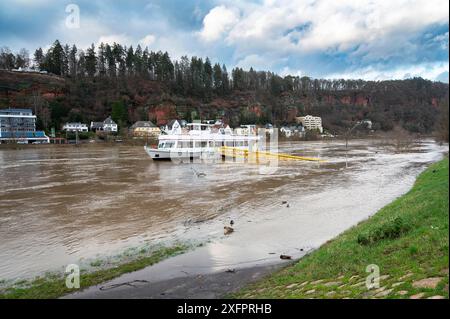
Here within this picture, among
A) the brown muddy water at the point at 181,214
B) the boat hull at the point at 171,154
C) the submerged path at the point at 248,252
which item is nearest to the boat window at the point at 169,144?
the boat hull at the point at 171,154

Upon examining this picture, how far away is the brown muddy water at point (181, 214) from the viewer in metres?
10.0

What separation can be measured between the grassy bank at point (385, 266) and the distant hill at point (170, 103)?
2867 inches

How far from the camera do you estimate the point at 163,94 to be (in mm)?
116062

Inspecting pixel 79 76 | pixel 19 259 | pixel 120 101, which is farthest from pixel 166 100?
pixel 19 259

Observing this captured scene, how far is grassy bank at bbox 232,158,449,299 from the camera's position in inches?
182

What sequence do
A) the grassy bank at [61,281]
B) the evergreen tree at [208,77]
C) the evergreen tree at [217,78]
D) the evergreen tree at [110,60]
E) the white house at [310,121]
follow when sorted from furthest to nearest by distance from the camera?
the evergreen tree at [217,78] → the white house at [310,121] → the evergreen tree at [208,77] → the evergreen tree at [110,60] → the grassy bank at [61,281]

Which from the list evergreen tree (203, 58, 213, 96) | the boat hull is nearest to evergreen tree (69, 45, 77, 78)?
evergreen tree (203, 58, 213, 96)

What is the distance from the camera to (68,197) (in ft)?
62.2

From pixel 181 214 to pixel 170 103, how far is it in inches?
3965

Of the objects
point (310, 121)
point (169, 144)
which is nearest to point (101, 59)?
point (310, 121)

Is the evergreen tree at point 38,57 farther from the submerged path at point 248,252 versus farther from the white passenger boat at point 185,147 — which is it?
the submerged path at point 248,252

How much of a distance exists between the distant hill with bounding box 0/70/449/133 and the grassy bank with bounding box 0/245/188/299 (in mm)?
75055
